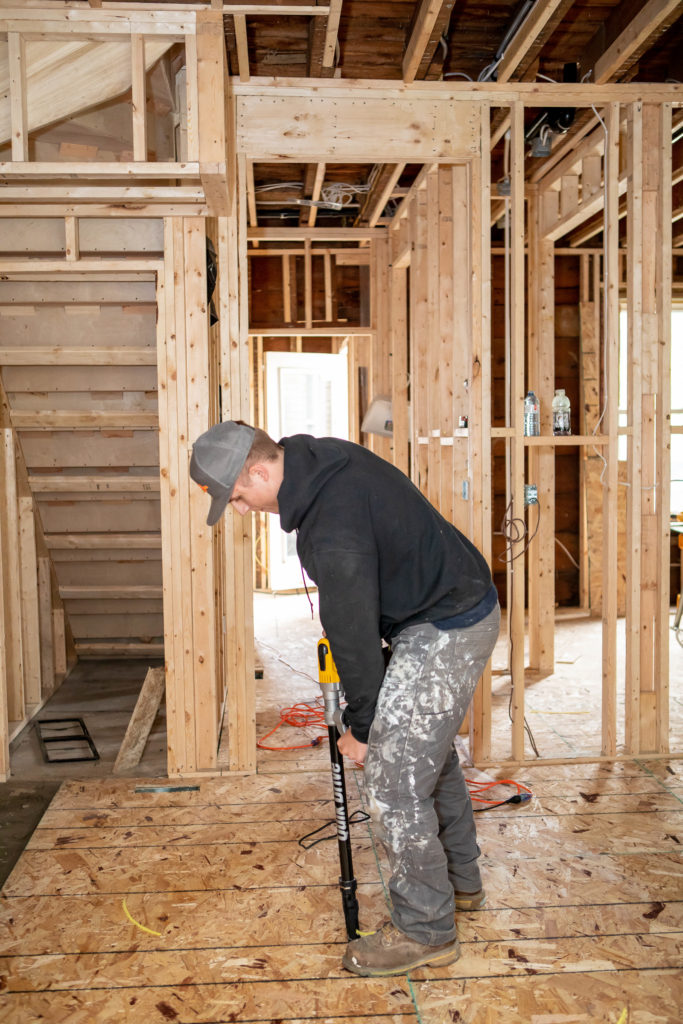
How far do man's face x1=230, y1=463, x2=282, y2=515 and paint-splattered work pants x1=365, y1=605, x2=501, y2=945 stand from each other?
50 cm

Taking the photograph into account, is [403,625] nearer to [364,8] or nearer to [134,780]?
[134,780]

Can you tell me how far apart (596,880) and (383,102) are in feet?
10.2

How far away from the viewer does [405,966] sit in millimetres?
2195

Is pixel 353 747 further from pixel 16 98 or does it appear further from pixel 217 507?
pixel 16 98

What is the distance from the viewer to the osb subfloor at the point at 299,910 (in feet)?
6.88

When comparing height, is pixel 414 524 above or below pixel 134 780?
above

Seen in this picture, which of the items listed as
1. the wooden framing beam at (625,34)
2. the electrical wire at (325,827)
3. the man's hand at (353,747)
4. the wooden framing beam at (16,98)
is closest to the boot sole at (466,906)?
the electrical wire at (325,827)

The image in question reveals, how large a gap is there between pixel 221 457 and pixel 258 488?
124mm

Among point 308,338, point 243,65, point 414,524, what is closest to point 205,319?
point 243,65

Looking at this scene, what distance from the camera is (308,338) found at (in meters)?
8.12

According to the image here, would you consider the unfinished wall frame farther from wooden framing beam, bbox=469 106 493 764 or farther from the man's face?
the man's face

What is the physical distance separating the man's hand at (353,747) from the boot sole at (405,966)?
0.56 m

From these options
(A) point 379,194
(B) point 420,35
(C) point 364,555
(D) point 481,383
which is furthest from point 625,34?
(C) point 364,555

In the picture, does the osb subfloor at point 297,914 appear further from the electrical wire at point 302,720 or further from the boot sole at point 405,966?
the electrical wire at point 302,720
